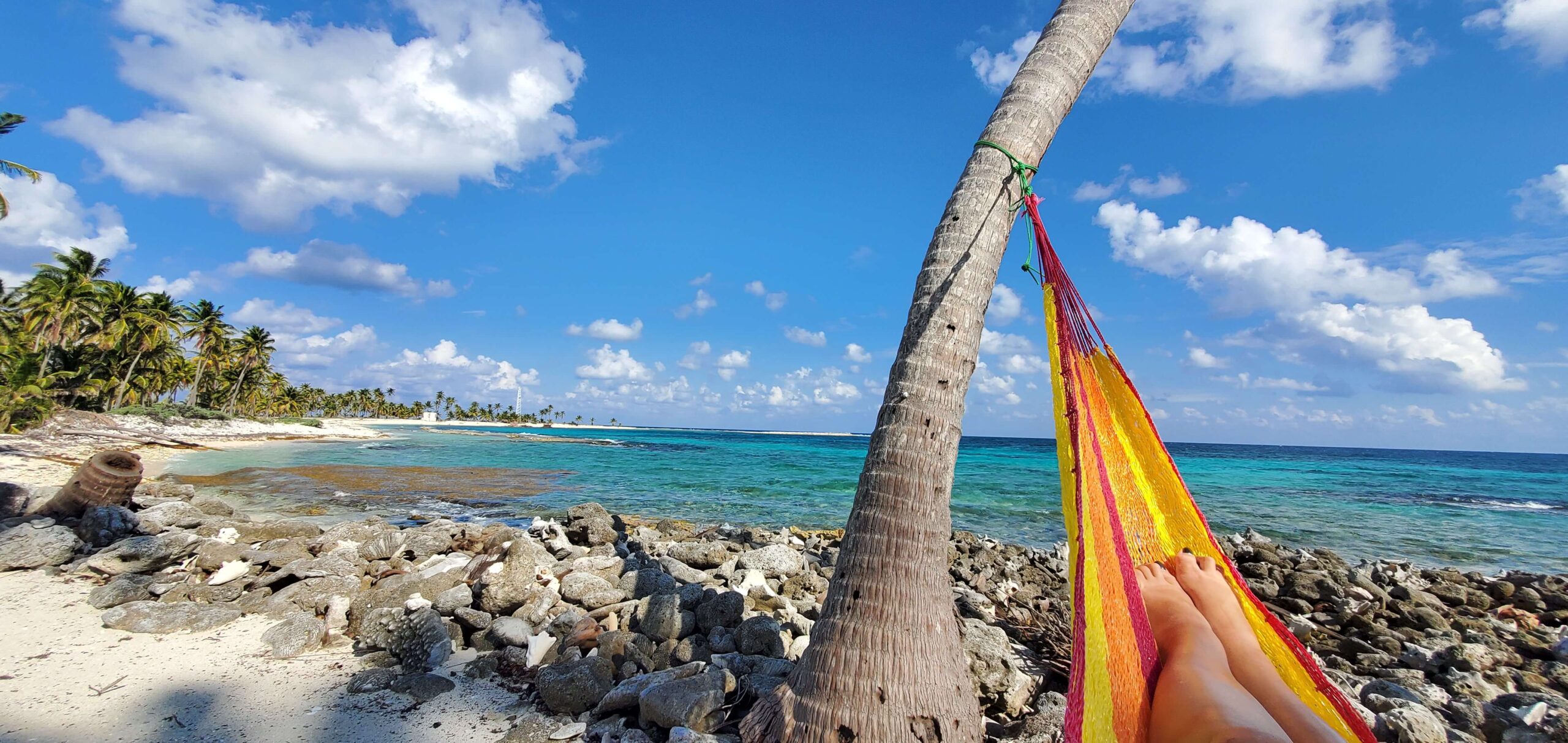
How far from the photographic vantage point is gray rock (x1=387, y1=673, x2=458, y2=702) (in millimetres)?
2953

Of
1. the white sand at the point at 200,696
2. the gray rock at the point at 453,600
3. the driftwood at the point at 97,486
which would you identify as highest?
the driftwood at the point at 97,486

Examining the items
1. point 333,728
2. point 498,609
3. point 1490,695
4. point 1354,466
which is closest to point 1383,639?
point 1490,695

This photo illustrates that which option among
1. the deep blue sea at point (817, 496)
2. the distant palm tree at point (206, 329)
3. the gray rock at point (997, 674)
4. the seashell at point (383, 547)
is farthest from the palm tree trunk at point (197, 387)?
the gray rock at point (997, 674)

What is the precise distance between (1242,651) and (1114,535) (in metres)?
0.60

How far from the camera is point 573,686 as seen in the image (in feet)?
9.24

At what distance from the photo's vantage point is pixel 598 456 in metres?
29.1

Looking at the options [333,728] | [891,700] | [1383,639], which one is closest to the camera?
[891,700]

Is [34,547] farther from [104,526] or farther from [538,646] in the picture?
[538,646]

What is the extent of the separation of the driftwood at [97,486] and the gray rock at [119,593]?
185cm

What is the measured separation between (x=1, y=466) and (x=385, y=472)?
6486 mm

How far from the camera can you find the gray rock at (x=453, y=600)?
12.3 ft

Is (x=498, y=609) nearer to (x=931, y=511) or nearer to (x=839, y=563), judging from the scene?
(x=839, y=563)

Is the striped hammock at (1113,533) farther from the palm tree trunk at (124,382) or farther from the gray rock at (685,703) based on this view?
the palm tree trunk at (124,382)

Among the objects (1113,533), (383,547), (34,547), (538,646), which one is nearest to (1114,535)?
(1113,533)
